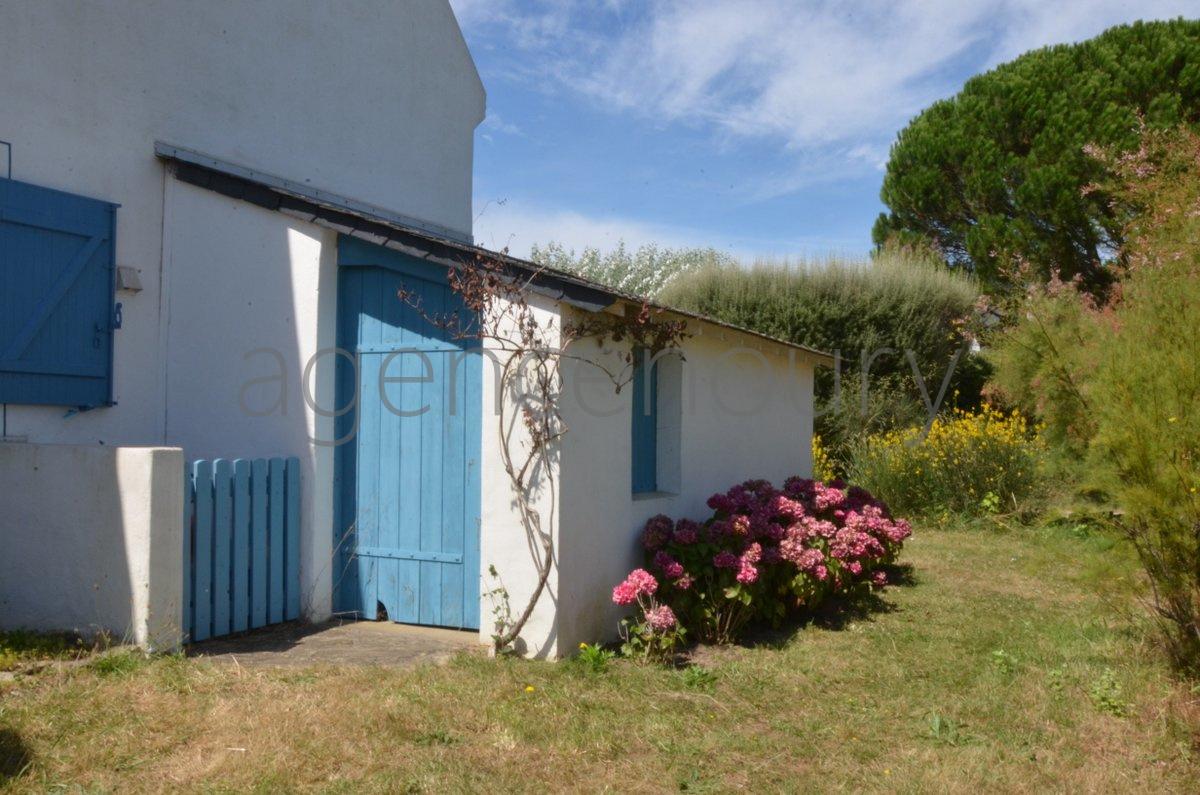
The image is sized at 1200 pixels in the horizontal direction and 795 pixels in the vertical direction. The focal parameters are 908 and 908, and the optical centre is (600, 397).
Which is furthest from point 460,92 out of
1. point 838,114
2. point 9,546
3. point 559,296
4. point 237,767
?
point 237,767

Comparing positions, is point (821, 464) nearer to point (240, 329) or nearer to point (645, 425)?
point (645, 425)

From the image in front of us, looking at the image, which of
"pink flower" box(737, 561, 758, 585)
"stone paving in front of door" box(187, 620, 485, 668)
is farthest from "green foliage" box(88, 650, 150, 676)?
"pink flower" box(737, 561, 758, 585)

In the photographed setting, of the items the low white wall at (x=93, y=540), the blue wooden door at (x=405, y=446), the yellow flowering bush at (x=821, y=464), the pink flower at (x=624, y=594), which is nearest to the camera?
the low white wall at (x=93, y=540)

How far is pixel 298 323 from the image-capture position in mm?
7105

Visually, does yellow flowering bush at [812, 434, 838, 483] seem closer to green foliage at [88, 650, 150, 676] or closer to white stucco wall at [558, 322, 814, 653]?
white stucco wall at [558, 322, 814, 653]

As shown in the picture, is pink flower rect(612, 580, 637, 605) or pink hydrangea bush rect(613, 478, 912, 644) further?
pink hydrangea bush rect(613, 478, 912, 644)

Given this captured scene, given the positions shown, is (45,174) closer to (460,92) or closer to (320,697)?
(320,697)

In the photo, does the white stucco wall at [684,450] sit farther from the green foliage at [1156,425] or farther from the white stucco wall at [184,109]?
the white stucco wall at [184,109]

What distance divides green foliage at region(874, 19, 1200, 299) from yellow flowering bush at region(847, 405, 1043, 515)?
5.45 meters

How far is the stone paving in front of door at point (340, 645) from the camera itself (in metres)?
5.74

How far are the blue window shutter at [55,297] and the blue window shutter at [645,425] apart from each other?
403 centimetres

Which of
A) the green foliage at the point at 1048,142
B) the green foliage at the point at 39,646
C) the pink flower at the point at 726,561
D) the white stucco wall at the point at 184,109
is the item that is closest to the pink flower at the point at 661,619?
the pink flower at the point at 726,561

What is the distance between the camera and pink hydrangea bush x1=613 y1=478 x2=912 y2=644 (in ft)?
21.2

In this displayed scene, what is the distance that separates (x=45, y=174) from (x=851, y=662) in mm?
6725
